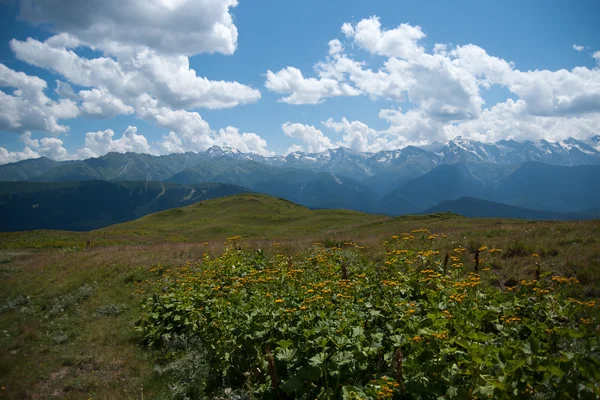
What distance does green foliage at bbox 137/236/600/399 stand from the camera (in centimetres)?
445

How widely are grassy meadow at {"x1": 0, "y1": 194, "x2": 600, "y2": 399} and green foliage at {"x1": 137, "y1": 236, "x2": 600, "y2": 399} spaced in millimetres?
33

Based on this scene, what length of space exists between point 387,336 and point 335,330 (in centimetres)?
116

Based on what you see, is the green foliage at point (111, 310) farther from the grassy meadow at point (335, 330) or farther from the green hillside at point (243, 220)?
the green hillside at point (243, 220)

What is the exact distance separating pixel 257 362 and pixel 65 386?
18.6 feet

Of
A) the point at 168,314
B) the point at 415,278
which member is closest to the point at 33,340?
the point at 168,314

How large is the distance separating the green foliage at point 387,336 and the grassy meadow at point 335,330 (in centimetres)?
3

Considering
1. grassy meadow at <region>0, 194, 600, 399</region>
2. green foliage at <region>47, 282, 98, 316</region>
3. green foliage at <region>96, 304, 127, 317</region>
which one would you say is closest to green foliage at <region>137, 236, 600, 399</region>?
grassy meadow at <region>0, 194, 600, 399</region>

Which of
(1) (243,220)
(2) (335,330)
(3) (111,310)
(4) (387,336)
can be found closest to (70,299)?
(3) (111,310)

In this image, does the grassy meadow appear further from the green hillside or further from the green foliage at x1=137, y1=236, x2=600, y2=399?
the green hillside

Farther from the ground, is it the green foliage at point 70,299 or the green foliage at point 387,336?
the green foliage at point 387,336

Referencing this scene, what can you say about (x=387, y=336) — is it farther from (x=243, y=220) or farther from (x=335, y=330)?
(x=243, y=220)

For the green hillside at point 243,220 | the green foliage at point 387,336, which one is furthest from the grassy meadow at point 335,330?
the green hillside at point 243,220

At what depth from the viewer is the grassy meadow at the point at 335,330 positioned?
4.83 meters

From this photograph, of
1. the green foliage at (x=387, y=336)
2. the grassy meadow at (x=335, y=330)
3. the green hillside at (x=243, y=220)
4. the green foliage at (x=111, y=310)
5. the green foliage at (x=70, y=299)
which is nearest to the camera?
the green foliage at (x=387, y=336)
